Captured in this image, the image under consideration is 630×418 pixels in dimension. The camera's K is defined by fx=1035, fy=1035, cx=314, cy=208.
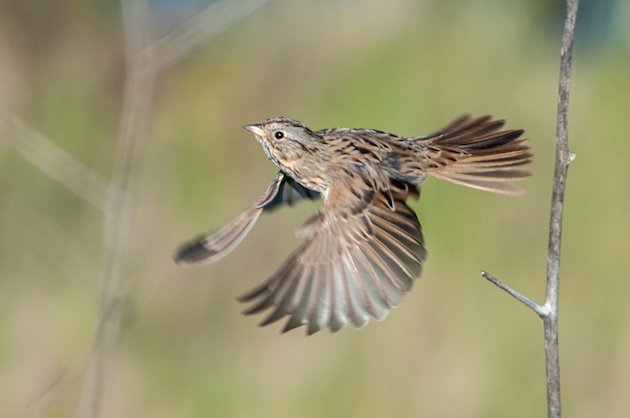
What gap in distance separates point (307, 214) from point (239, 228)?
158cm

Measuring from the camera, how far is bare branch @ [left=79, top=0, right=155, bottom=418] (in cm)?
187

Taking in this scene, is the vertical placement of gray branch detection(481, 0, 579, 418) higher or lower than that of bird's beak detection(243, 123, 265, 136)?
lower

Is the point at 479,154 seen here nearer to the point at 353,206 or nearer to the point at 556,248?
the point at 353,206

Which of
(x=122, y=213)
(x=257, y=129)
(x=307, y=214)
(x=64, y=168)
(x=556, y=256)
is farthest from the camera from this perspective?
(x=307, y=214)

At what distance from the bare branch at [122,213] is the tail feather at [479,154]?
0.65 m

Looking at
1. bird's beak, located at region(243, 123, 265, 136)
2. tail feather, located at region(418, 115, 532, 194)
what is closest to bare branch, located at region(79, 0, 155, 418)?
bird's beak, located at region(243, 123, 265, 136)

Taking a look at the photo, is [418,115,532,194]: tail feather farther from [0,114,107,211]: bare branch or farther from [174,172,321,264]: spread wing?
[0,114,107,211]: bare branch

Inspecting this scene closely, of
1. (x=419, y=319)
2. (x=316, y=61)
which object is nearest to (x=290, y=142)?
(x=419, y=319)

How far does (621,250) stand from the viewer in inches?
154

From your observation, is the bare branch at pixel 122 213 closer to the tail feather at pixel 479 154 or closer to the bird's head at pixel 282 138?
the bird's head at pixel 282 138

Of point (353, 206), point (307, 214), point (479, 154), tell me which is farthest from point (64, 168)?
point (307, 214)

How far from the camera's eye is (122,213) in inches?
75.3

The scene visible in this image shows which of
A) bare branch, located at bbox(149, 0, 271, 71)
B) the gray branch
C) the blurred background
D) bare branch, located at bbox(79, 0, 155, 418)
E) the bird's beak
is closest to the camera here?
the gray branch

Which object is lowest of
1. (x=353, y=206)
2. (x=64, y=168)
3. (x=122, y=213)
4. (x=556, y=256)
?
(x=556, y=256)
